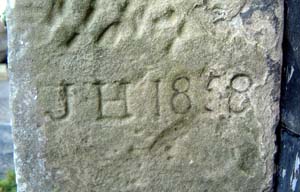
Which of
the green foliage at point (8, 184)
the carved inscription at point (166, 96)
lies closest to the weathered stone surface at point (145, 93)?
the carved inscription at point (166, 96)

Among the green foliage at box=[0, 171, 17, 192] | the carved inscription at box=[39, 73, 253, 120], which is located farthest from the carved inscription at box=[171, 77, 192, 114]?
the green foliage at box=[0, 171, 17, 192]

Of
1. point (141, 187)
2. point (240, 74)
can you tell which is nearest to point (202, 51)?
point (240, 74)

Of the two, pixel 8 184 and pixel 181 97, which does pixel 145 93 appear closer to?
pixel 181 97

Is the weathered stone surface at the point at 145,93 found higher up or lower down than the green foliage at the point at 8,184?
higher up

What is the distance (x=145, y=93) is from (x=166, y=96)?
5cm

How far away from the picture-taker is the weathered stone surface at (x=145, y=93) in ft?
4.86

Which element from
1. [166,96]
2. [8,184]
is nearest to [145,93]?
[166,96]

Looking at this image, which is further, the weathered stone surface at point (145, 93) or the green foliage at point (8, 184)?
the green foliage at point (8, 184)

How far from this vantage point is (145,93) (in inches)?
60.0

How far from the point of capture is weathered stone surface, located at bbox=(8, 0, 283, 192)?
148 cm

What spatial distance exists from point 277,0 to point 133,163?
488 mm

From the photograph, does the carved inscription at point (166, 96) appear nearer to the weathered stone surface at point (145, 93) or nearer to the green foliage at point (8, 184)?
the weathered stone surface at point (145, 93)

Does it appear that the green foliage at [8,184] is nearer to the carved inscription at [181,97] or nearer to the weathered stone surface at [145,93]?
the weathered stone surface at [145,93]

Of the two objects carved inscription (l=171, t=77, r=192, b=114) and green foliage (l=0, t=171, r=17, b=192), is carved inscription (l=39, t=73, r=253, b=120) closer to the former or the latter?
carved inscription (l=171, t=77, r=192, b=114)
